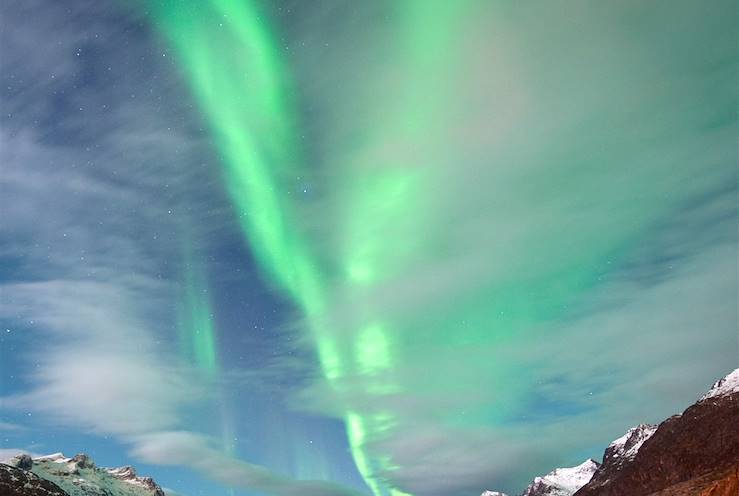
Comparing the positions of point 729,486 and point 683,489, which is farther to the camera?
point 683,489

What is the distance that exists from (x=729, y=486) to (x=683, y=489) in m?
6.42

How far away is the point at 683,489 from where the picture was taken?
48094mm

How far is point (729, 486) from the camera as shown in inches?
1665
